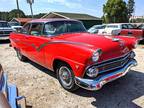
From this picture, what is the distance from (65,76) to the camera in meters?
4.65

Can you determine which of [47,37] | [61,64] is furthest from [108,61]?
[47,37]

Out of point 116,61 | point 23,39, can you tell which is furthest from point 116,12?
point 116,61

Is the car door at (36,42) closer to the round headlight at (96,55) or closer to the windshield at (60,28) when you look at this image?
the windshield at (60,28)

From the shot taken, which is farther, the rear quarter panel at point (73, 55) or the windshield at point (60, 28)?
the windshield at point (60, 28)

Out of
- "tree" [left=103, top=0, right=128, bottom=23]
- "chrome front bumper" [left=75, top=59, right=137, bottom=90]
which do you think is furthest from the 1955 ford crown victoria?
"tree" [left=103, top=0, right=128, bottom=23]

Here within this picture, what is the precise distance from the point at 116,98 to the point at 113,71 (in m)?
0.58

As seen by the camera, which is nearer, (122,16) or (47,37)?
(47,37)

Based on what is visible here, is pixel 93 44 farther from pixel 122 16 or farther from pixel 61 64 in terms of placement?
pixel 122 16

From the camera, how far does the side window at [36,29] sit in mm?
5604

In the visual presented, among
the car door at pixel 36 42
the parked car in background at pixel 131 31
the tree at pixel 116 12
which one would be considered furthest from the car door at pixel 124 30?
the tree at pixel 116 12

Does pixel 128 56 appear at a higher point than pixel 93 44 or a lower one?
lower

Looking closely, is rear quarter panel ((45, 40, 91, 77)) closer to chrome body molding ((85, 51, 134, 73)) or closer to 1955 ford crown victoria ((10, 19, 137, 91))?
1955 ford crown victoria ((10, 19, 137, 91))

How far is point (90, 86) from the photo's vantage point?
387cm

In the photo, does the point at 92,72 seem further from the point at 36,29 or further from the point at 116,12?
the point at 116,12
